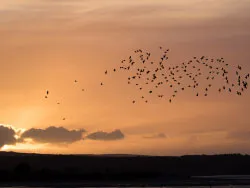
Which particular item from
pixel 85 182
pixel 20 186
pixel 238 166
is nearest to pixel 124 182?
pixel 85 182

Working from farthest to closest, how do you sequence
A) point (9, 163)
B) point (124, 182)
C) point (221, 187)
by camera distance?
point (9, 163) < point (124, 182) < point (221, 187)

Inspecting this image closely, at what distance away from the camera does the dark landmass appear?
111625 millimetres

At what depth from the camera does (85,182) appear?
112 meters

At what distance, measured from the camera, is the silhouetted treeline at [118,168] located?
115 metres

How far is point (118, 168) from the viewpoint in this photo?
471ft

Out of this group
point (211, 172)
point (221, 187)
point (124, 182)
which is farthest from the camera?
point (211, 172)

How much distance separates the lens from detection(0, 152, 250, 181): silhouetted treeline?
4540 inches

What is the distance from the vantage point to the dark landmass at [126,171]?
11162 centimetres

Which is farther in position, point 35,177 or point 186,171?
point 186,171

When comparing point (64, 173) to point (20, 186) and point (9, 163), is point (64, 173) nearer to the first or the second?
point (20, 186)

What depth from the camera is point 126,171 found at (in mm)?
129875

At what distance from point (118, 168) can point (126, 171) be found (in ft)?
44.9

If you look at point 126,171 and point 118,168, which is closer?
point 126,171

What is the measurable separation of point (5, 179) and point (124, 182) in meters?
12.0
